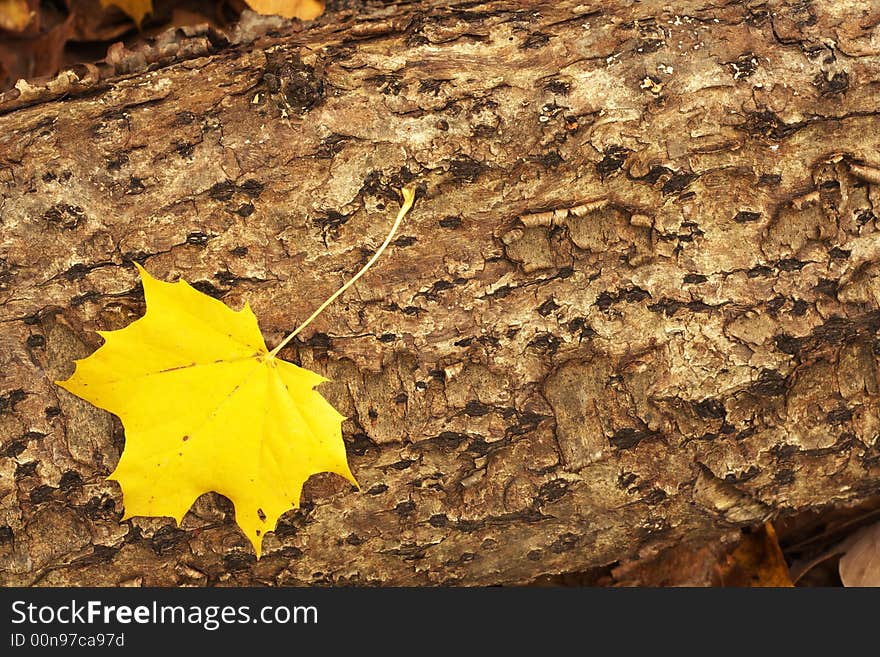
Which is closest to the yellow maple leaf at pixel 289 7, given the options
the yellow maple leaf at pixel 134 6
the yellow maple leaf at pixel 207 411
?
the yellow maple leaf at pixel 134 6

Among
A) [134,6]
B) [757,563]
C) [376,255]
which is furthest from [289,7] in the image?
[757,563]

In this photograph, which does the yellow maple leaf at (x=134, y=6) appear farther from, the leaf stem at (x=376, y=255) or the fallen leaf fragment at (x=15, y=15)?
the leaf stem at (x=376, y=255)

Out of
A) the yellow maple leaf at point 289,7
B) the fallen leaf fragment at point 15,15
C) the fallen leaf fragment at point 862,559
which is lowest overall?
the fallen leaf fragment at point 862,559

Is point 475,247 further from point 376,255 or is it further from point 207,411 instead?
point 207,411

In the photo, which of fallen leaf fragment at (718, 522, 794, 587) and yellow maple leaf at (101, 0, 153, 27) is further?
yellow maple leaf at (101, 0, 153, 27)

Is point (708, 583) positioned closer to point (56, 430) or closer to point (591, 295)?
point (591, 295)

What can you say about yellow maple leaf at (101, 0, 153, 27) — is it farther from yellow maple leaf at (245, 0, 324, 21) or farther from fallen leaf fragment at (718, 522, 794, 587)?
fallen leaf fragment at (718, 522, 794, 587)

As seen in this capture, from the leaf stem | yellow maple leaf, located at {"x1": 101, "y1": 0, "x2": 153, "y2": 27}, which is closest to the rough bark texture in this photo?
the leaf stem
